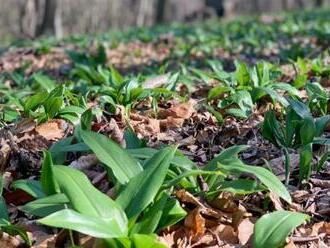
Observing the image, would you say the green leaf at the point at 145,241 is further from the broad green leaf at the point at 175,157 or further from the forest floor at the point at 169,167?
the broad green leaf at the point at 175,157

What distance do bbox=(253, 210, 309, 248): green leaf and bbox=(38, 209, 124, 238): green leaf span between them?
454 mm

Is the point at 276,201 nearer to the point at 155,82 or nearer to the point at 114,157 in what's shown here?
the point at 114,157

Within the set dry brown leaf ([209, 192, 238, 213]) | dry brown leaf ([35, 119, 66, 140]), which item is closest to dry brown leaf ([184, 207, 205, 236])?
dry brown leaf ([209, 192, 238, 213])

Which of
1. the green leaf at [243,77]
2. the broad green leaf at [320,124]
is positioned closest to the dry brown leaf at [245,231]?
the broad green leaf at [320,124]

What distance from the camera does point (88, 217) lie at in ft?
6.05

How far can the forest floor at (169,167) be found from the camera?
2008 millimetres

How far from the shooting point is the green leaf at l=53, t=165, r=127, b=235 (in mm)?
1916

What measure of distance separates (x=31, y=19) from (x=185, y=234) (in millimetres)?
23134

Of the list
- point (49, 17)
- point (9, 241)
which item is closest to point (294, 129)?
point (9, 241)

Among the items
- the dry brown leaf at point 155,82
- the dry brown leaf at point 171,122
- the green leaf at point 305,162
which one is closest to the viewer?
the green leaf at point 305,162

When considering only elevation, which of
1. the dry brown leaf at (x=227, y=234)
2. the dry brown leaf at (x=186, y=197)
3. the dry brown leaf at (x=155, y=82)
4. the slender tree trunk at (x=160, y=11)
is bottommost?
the slender tree trunk at (x=160, y=11)

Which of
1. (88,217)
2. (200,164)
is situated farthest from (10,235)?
(200,164)

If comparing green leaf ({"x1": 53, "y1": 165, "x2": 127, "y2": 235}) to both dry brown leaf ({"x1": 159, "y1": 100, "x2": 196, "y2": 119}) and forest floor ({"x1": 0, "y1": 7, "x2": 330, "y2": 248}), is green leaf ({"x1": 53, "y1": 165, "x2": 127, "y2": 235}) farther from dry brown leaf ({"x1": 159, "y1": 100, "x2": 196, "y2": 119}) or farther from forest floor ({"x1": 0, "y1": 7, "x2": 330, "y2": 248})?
dry brown leaf ({"x1": 159, "y1": 100, "x2": 196, "y2": 119})

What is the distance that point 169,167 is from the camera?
233 cm
